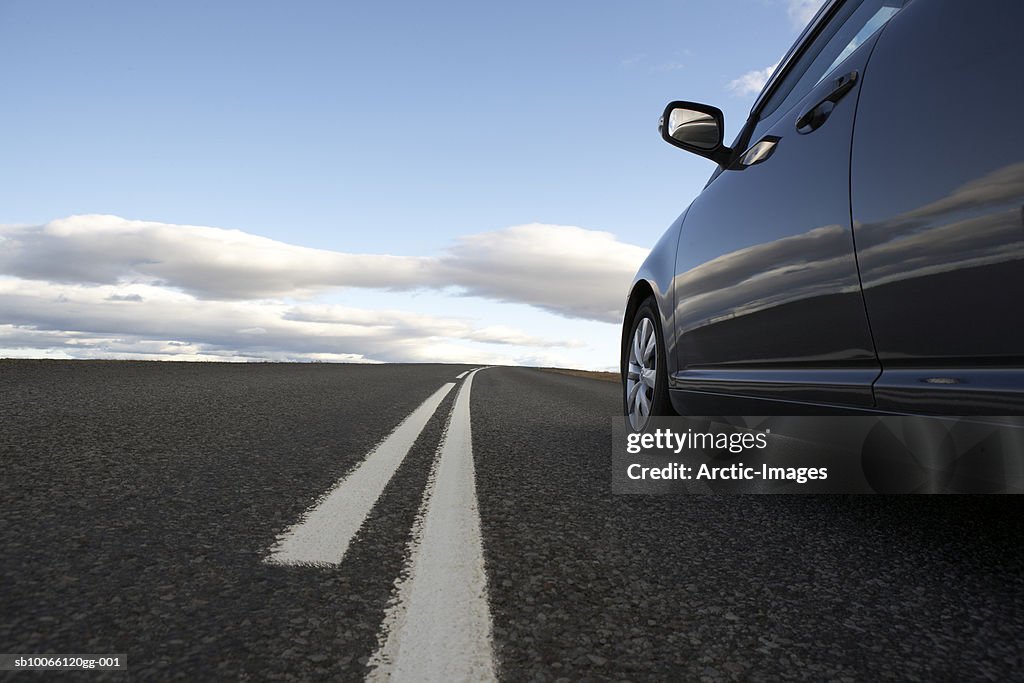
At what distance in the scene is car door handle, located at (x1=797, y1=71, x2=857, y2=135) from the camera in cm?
208

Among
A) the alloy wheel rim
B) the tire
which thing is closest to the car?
the tire

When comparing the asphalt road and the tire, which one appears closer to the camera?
the asphalt road

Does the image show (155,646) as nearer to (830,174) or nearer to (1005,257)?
(1005,257)

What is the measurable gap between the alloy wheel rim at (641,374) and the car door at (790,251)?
51cm

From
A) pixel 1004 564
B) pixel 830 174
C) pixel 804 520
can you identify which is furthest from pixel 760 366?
pixel 1004 564

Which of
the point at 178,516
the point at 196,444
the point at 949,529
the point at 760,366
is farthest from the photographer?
the point at 196,444

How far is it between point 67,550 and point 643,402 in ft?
9.56

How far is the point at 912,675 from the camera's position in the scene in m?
1.28

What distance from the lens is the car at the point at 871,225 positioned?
1.42 metres

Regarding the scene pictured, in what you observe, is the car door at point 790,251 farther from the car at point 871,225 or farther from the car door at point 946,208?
the car door at point 946,208

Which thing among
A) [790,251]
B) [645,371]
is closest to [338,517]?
[790,251]

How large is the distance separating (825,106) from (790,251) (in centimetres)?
48

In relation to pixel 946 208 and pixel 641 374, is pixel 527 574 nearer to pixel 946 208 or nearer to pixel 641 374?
pixel 946 208

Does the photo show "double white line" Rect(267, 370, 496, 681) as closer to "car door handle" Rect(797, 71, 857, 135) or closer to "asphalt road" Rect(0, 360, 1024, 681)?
"asphalt road" Rect(0, 360, 1024, 681)
